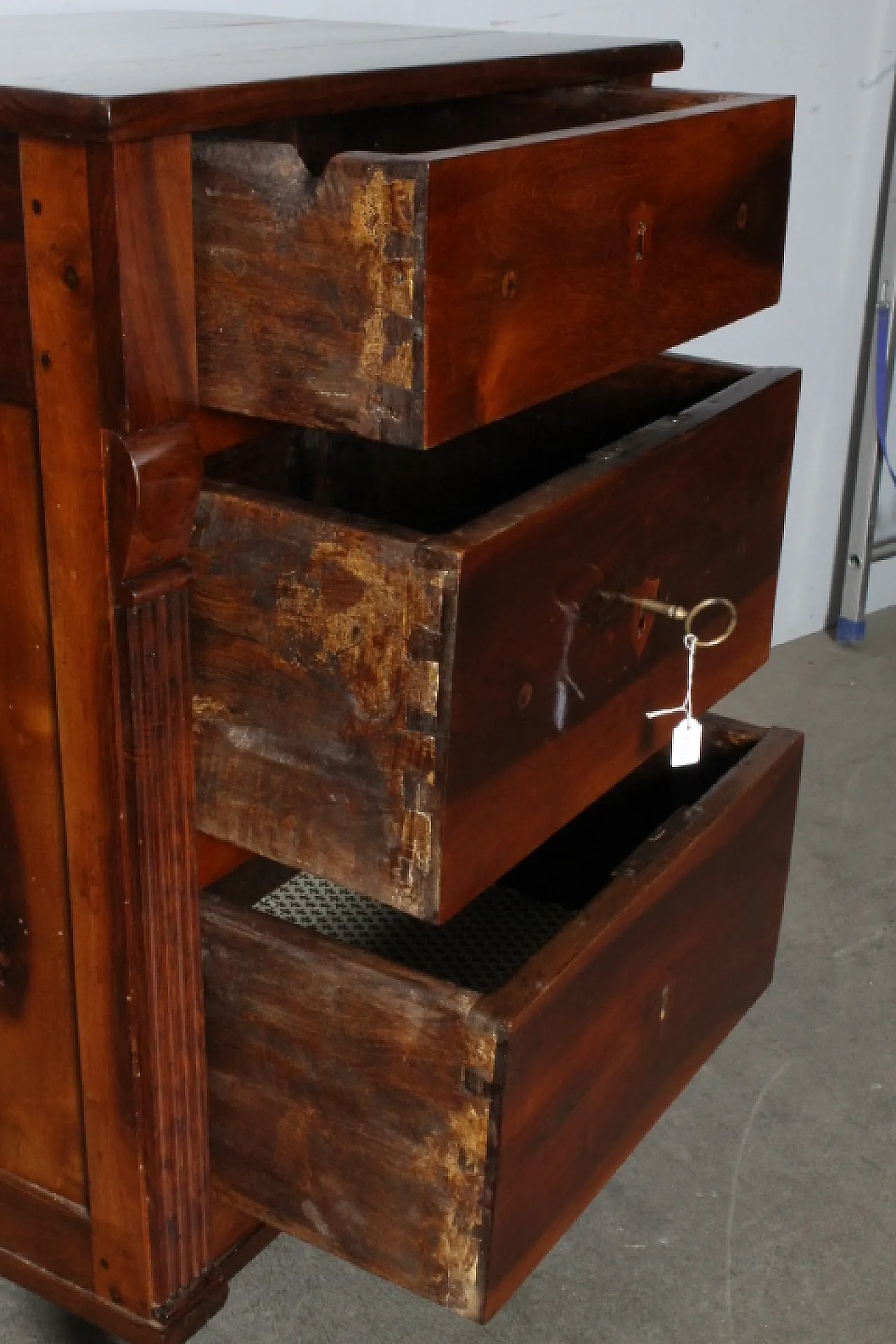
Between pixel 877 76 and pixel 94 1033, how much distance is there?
5.76 ft

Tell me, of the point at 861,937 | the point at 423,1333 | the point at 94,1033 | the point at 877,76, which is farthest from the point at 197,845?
the point at 877,76

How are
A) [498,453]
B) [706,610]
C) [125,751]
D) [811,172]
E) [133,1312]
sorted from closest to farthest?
1. [125,751]
2. [133,1312]
3. [706,610]
4. [498,453]
5. [811,172]

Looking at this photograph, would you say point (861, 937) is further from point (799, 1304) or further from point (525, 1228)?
point (525, 1228)

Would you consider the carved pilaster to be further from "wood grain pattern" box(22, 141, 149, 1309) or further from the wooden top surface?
the wooden top surface

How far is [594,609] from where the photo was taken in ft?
2.96

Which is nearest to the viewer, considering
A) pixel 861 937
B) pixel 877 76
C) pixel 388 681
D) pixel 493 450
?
pixel 388 681

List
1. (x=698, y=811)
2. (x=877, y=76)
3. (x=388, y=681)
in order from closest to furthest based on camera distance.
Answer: (x=388, y=681) → (x=698, y=811) → (x=877, y=76)

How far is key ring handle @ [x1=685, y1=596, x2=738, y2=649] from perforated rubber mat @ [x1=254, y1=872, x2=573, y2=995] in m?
0.27

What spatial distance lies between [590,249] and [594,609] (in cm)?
20

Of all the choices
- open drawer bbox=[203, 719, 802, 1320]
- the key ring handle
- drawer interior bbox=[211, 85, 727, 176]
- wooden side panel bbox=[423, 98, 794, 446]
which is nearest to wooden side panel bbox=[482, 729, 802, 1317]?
open drawer bbox=[203, 719, 802, 1320]

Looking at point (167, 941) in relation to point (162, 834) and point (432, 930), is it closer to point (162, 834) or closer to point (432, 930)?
point (162, 834)

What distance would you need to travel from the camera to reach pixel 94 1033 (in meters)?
0.90

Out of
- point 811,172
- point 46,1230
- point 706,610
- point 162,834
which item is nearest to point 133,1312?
point 46,1230

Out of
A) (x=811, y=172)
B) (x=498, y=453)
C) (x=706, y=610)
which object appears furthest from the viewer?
(x=811, y=172)
